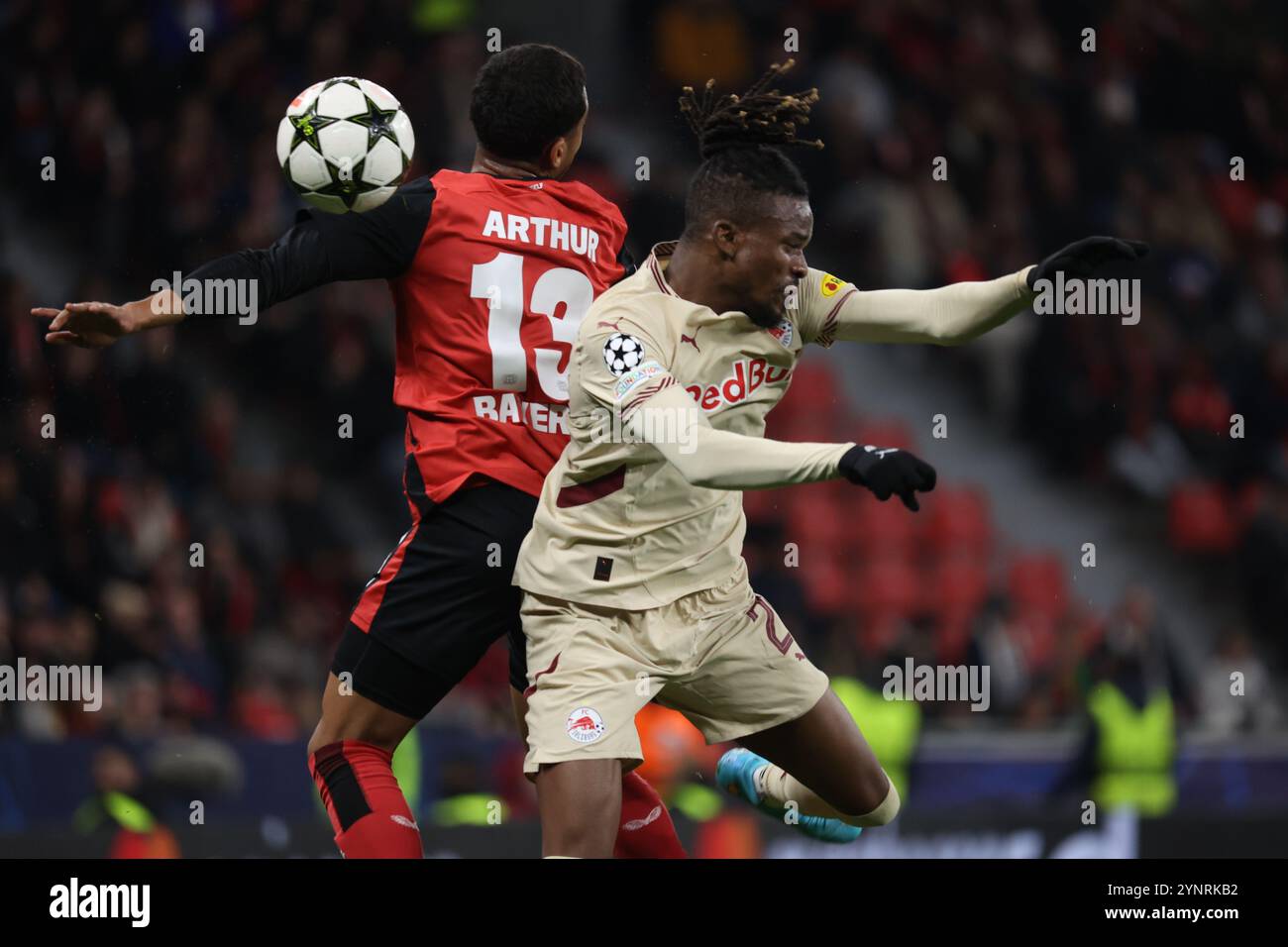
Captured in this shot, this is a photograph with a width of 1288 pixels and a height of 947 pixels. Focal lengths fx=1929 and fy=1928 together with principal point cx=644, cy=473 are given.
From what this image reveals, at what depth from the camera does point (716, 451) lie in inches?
165

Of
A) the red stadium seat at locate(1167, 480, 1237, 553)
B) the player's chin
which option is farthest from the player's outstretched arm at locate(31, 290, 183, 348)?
the red stadium seat at locate(1167, 480, 1237, 553)

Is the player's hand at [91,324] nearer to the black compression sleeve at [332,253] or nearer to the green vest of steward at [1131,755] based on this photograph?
the black compression sleeve at [332,253]

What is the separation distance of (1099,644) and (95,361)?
17.7 feet

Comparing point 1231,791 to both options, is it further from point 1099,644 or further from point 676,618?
point 676,618

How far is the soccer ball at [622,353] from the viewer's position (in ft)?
14.4

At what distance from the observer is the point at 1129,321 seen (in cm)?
1169

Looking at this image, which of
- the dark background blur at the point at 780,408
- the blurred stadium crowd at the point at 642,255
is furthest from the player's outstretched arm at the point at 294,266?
the dark background blur at the point at 780,408

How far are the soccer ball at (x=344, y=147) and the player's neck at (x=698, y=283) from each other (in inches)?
30.0

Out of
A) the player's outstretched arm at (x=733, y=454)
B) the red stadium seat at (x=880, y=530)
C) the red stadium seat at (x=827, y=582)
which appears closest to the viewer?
the player's outstretched arm at (x=733, y=454)

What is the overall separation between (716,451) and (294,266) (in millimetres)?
1205

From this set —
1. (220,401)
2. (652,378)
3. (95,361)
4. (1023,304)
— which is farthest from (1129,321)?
(652,378)

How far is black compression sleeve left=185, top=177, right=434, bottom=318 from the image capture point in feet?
15.1

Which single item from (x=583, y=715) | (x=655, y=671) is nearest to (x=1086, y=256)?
(x=655, y=671)

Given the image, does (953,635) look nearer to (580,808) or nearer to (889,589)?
(889,589)
